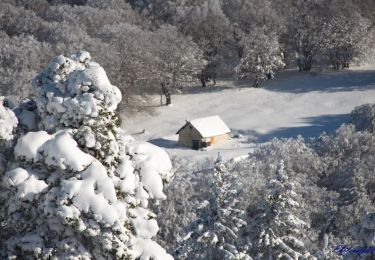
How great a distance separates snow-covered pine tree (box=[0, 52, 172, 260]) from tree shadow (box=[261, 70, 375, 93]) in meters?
59.4

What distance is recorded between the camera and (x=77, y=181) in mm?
9523

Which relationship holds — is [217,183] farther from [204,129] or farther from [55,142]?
[204,129]

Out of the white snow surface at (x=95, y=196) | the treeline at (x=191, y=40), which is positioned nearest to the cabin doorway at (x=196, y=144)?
the treeline at (x=191, y=40)

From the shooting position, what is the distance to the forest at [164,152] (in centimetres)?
991

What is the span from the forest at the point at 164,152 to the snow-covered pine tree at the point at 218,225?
0.06 metres

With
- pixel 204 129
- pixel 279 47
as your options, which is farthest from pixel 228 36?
pixel 204 129

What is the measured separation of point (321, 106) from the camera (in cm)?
6319

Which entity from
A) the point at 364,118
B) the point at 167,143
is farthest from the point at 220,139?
the point at 364,118

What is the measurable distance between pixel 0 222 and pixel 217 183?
10122 millimetres

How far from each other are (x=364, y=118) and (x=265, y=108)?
17.0 m

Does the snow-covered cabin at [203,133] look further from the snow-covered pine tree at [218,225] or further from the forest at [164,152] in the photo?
the snow-covered pine tree at [218,225]

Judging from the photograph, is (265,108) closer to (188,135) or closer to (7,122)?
(188,135)

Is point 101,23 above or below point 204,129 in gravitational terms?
above

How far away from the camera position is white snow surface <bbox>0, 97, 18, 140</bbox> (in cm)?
1032
